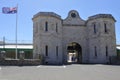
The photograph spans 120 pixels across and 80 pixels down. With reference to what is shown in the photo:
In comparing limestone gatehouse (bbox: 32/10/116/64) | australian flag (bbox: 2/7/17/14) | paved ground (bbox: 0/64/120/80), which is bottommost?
paved ground (bbox: 0/64/120/80)

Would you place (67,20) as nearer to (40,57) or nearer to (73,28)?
(73,28)

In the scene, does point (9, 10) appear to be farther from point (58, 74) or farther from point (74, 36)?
point (58, 74)

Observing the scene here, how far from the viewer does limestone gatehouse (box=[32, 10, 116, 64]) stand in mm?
46656

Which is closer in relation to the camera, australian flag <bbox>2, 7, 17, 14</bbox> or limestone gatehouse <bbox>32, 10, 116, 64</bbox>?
australian flag <bbox>2, 7, 17, 14</bbox>

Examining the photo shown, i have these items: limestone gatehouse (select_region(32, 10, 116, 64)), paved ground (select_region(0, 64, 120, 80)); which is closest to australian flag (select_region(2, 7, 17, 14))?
limestone gatehouse (select_region(32, 10, 116, 64))

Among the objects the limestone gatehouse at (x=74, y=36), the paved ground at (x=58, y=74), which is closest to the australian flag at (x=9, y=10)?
the limestone gatehouse at (x=74, y=36)

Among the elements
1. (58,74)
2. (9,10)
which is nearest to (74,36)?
(9,10)

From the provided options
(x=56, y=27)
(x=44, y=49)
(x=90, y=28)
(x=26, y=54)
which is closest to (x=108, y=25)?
(x=90, y=28)

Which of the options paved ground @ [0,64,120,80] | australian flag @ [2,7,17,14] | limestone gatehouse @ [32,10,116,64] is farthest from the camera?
limestone gatehouse @ [32,10,116,64]

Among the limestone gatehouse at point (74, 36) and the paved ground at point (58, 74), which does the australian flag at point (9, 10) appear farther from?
the paved ground at point (58, 74)

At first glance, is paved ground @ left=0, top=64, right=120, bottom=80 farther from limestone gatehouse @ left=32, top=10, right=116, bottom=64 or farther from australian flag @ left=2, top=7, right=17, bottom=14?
limestone gatehouse @ left=32, top=10, right=116, bottom=64

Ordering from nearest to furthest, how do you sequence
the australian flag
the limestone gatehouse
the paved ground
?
the paved ground → the australian flag → the limestone gatehouse

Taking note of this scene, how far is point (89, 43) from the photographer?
50.0 meters

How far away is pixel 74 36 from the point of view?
50.5m
